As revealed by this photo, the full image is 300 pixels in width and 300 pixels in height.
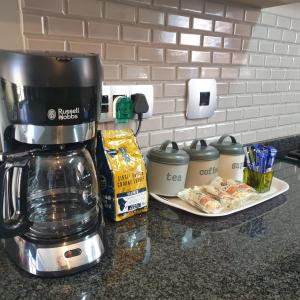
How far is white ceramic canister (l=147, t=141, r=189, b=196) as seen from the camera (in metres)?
0.88

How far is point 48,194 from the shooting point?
689 millimetres

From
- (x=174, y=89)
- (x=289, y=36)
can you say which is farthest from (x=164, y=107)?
(x=289, y=36)

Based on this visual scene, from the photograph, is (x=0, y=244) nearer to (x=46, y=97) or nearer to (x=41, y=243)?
(x=41, y=243)

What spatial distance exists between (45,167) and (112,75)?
0.35 metres

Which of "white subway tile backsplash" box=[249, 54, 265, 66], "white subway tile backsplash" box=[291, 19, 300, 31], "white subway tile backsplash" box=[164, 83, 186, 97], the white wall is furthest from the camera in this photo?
"white subway tile backsplash" box=[291, 19, 300, 31]

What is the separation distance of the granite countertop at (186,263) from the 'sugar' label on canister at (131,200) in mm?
33

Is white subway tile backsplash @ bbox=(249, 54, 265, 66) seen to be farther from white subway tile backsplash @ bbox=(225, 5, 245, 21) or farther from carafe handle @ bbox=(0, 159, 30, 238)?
carafe handle @ bbox=(0, 159, 30, 238)

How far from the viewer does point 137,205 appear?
31.8 inches

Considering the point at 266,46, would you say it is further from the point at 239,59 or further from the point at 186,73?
the point at 186,73

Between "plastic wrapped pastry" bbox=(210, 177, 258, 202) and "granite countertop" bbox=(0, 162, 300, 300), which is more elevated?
"plastic wrapped pastry" bbox=(210, 177, 258, 202)

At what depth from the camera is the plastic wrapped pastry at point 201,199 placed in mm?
817

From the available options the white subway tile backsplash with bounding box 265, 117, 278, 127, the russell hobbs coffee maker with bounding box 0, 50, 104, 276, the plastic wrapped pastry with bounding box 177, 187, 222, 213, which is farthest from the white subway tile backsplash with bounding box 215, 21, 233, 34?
the russell hobbs coffee maker with bounding box 0, 50, 104, 276

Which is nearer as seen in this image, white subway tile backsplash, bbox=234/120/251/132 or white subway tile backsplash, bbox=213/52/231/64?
white subway tile backsplash, bbox=213/52/231/64

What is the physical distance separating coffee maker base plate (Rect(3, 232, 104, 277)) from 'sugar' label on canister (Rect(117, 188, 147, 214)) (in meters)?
0.17
